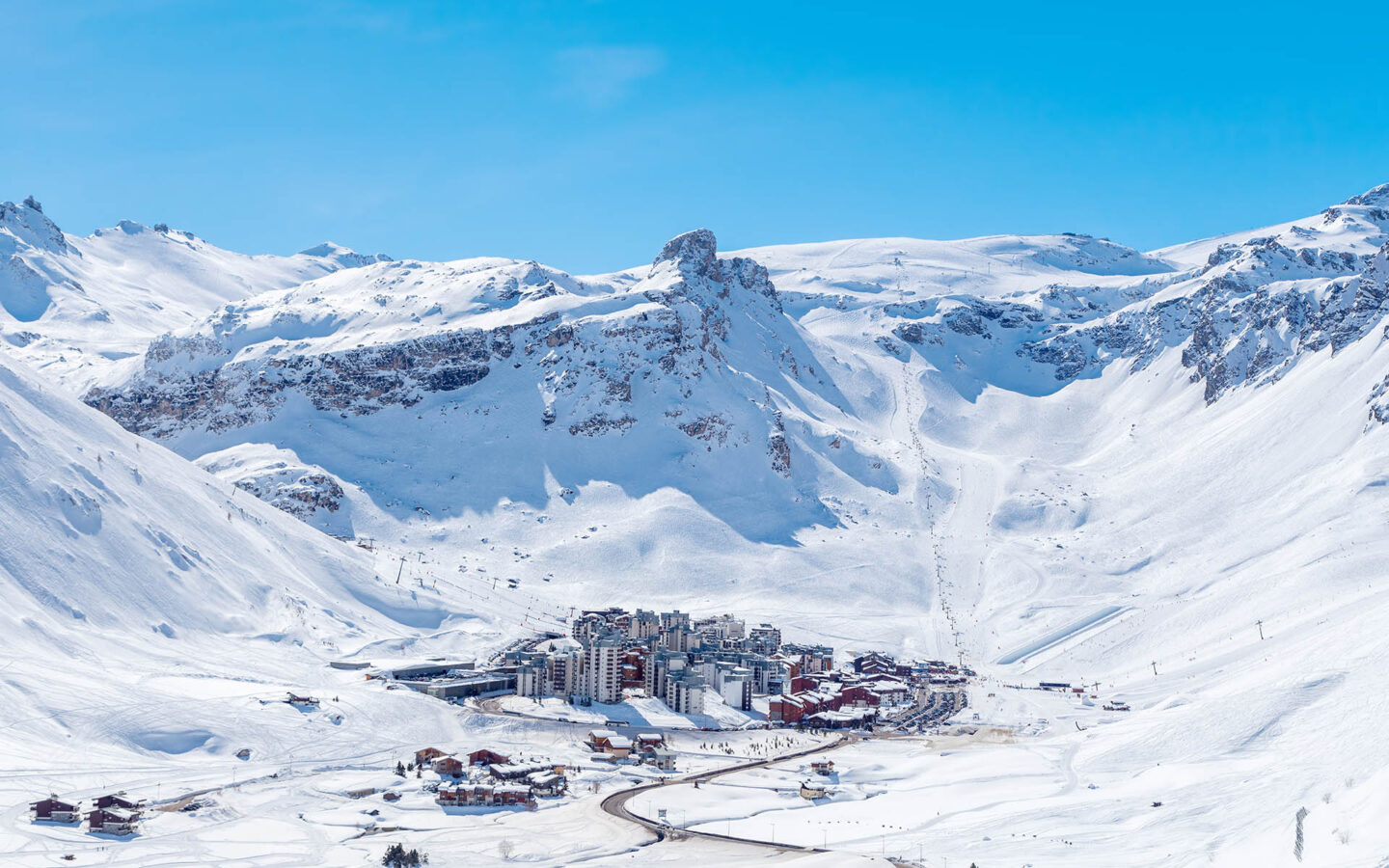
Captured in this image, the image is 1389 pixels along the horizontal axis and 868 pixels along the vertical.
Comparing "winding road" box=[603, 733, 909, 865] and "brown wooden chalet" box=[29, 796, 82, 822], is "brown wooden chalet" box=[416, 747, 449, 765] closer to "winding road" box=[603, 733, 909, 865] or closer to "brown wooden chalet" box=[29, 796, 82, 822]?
"winding road" box=[603, 733, 909, 865]

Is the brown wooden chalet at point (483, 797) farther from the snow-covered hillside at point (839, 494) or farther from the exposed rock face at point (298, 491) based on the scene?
the exposed rock face at point (298, 491)

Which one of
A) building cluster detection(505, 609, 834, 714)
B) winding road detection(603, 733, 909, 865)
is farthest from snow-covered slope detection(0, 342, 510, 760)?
winding road detection(603, 733, 909, 865)

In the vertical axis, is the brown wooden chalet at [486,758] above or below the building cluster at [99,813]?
above

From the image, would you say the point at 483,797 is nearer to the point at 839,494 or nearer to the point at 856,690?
the point at 856,690

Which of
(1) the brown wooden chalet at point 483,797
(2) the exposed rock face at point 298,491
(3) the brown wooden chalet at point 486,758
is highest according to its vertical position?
(2) the exposed rock face at point 298,491

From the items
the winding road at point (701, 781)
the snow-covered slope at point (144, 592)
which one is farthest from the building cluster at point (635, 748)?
the snow-covered slope at point (144, 592)

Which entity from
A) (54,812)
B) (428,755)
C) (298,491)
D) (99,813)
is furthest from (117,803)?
(298,491)
